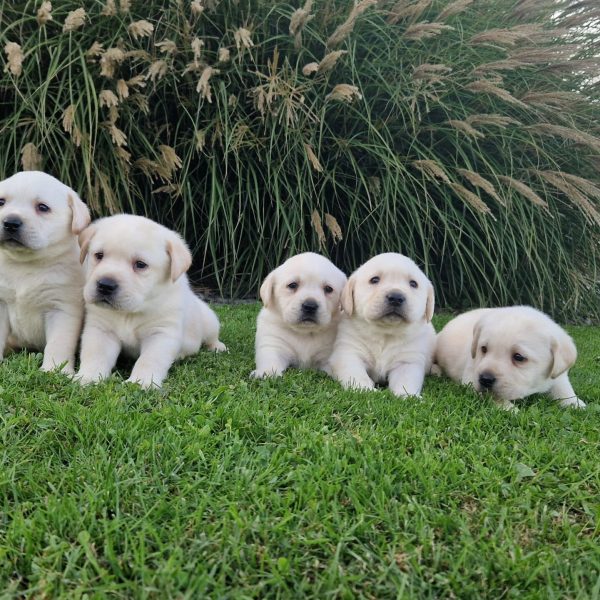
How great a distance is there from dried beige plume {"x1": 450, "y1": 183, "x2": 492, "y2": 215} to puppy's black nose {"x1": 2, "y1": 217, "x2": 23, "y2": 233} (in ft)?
13.7

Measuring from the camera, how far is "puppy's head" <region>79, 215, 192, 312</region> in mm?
2922

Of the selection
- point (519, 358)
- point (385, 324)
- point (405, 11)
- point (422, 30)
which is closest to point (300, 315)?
point (385, 324)

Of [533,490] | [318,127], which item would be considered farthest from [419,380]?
[318,127]

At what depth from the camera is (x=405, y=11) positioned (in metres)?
6.32

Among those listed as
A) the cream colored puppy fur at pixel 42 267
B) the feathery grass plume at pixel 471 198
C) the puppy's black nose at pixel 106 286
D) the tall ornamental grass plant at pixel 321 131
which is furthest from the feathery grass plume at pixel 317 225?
the puppy's black nose at pixel 106 286

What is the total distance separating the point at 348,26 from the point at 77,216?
12.2 feet

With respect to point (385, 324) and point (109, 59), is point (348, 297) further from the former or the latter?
point (109, 59)

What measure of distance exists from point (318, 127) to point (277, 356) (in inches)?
146

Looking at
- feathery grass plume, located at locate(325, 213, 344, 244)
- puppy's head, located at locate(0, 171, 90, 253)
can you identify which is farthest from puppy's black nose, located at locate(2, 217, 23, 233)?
feathery grass plume, located at locate(325, 213, 344, 244)

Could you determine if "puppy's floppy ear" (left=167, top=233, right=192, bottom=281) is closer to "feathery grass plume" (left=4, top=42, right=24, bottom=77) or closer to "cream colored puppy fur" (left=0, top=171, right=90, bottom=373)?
"cream colored puppy fur" (left=0, top=171, right=90, bottom=373)

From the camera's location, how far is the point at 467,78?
6.68 meters

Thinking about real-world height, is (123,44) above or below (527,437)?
above

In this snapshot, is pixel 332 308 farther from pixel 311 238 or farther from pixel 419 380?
pixel 311 238

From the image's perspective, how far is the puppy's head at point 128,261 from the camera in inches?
115
